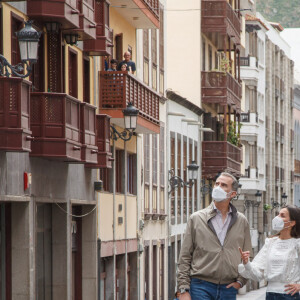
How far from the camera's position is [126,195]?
34625 millimetres

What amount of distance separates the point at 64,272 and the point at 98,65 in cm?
616

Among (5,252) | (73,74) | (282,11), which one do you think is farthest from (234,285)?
(282,11)

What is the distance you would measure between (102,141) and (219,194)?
15.4 m

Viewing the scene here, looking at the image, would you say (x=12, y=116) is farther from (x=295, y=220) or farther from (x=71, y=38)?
(x=295, y=220)

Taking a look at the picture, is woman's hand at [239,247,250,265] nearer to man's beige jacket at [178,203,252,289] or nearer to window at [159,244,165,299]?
man's beige jacket at [178,203,252,289]

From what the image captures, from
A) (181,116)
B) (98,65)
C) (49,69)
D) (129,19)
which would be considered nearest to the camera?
(49,69)

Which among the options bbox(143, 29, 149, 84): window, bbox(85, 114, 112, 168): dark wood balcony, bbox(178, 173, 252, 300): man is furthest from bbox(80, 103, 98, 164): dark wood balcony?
bbox(178, 173, 252, 300): man

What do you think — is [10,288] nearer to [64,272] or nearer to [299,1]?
[64,272]

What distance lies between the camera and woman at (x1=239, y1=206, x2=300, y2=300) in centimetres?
1283

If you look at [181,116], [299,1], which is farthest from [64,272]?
[299,1]

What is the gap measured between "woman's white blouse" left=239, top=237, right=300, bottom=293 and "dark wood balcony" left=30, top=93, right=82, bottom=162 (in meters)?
9.67

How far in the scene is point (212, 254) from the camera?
42.1ft

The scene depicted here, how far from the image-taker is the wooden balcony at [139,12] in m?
32.7

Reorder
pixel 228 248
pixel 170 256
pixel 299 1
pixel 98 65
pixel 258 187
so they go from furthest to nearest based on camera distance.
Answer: pixel 299 1 < pixel 258 187 < pixel 170 256 < pixel 98 65 < pixel 228 248
